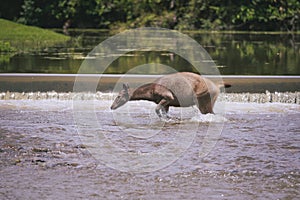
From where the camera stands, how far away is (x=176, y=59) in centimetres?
1620

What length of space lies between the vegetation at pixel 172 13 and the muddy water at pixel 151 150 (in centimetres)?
1940

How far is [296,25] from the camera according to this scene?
28.5 meters

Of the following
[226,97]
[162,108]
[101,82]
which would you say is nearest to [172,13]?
[101,82]

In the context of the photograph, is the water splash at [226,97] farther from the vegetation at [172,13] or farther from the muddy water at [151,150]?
the vegetation at [172,13]

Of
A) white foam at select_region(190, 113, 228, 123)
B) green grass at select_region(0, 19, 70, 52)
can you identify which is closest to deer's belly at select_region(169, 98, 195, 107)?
white foam at select_region(190, 113, 228, 123)

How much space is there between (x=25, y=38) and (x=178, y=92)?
44.4 ft

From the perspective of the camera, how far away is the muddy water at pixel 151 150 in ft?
17.1

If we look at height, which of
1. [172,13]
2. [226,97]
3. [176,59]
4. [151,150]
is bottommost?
[151,150]

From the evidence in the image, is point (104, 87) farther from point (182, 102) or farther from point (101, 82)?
point (182, 102)

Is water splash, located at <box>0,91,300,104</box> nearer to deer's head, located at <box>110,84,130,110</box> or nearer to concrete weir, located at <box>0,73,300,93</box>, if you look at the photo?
concrete weir, located at <box>0,73,300,93</box>

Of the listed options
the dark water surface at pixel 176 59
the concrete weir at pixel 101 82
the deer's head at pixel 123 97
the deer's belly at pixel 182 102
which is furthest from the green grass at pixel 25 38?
the deer's belly at pixel 182 102

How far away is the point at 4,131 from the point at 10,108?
1.79 m

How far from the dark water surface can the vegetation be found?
7.01 meters

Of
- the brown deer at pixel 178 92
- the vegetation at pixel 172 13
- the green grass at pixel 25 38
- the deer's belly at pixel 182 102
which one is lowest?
the deer's belly at pixel 182 102
